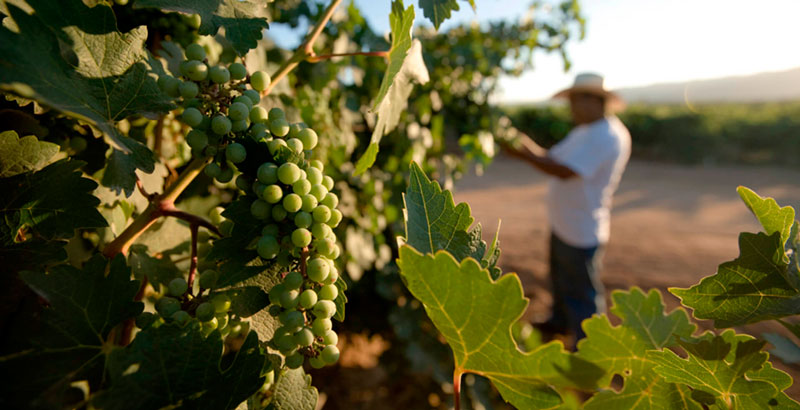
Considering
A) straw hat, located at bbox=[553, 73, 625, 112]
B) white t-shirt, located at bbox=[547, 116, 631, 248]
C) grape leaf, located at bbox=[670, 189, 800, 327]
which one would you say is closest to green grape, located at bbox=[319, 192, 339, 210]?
grape leaf, located at bbox=[670, 189, 800, 327]

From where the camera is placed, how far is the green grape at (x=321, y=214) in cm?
62

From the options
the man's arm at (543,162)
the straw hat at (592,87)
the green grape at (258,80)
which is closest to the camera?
the green grape at (258,80)

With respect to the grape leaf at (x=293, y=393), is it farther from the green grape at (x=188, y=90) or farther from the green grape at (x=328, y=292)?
the green grape at (x=188, y=90)

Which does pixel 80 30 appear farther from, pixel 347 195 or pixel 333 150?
pixel 347 195

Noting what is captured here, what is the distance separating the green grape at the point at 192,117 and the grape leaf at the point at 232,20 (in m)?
0.14

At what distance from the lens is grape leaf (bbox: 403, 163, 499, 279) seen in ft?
2.06

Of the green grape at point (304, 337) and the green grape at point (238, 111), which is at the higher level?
the green grape at point (238, 111)

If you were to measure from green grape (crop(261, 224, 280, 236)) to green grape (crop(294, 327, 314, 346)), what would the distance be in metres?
0.13

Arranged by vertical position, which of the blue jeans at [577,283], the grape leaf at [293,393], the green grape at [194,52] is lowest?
the blue jeans at [577,283]

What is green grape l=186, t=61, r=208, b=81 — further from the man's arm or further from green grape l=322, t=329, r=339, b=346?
the man's arm

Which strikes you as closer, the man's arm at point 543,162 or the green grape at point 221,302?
the green grape at point 221,302

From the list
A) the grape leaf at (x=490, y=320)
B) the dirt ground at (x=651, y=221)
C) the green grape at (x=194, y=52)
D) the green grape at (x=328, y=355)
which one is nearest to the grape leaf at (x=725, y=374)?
the grape leaf at (x=490, y=320)

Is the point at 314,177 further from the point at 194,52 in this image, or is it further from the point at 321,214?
the point at 194,52

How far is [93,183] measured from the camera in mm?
652
